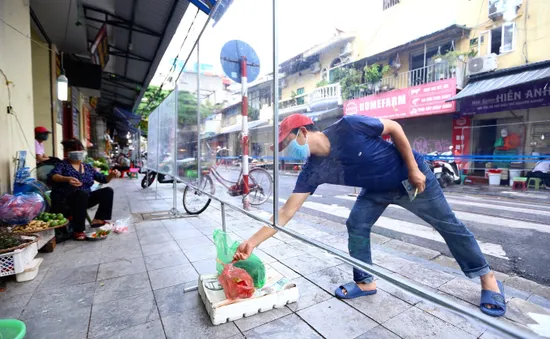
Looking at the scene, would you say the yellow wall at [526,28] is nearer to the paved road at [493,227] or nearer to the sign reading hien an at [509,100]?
the sign reading hien an at [509,100]

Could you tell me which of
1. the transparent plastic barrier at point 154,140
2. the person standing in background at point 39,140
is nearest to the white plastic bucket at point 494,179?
the person standing in background at point 39,140

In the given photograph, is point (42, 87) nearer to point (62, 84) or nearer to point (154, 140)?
point (62, 84)

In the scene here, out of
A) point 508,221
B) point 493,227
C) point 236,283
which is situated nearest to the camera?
point 236,283

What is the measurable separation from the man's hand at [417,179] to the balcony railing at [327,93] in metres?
0.67

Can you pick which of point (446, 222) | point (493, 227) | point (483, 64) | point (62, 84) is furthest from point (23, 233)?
point (493, 227)

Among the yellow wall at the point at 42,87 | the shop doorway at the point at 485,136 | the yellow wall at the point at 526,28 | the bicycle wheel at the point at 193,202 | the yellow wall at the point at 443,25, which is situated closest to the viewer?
the yellow wall at the point at 526,28

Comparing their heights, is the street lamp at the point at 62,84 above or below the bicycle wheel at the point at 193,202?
above

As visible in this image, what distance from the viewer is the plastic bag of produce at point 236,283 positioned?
188 cm

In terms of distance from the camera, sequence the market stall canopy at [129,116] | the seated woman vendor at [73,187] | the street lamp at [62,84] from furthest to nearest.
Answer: the market stall canopy at [129,116] < the street lamp at [62,84] < the seated woman vendor at [73,187]

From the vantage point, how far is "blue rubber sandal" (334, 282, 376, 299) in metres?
2.14

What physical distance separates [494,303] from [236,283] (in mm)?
1647

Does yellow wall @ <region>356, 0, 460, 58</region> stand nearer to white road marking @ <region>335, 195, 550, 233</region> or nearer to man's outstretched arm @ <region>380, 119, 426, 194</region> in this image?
man's outstretched arm @ <region>380, 119, 426, 194</region>

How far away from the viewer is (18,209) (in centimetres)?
273

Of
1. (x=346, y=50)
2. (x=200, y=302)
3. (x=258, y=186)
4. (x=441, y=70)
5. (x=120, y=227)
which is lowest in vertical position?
(x=200, y=302)
